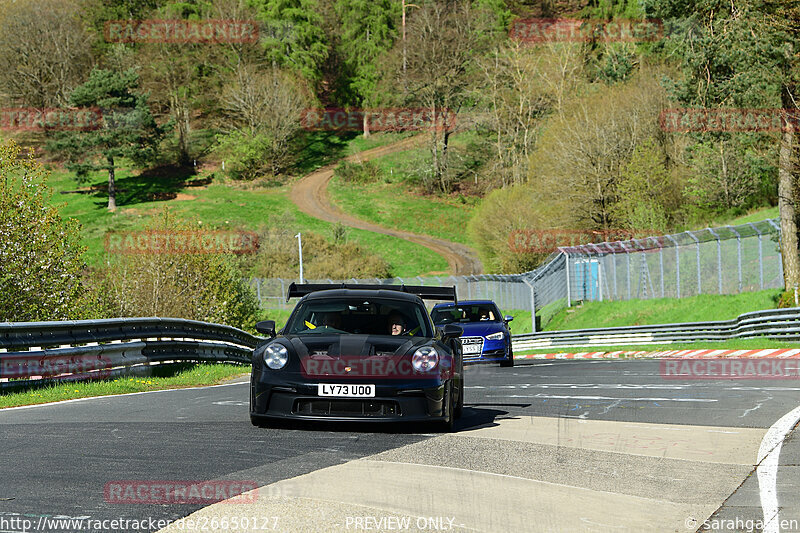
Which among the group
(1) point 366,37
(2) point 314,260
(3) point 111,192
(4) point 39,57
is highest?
(1) point 366,37

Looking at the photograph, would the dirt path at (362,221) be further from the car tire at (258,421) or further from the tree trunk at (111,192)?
the car tire at (258,421)

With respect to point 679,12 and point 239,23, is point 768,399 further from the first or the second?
point 239,23

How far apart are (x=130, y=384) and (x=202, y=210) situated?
260 ft

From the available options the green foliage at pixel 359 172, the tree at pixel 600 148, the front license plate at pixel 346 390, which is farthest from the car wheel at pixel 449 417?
the green foliage at pixel 359 172

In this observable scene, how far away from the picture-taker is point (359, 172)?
10494 cm

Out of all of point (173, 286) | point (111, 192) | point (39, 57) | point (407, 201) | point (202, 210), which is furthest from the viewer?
point (39, 57)

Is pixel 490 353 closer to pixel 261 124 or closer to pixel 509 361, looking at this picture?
pixel 509 361

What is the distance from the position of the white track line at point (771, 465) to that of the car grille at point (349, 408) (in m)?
3.22

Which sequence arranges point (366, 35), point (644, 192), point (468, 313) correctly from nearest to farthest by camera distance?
point (468, 313) → point (644, 192) → point (366, 35)

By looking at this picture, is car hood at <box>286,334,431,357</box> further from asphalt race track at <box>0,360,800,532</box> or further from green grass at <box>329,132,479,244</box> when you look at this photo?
green grass at <box>329,132,479,244</box>

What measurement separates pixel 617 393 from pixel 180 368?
9344 mm

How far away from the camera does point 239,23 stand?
117 m

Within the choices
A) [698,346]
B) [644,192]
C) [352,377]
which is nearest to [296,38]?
[644,192]

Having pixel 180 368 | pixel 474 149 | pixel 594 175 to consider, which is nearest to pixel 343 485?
pixel 180 368
